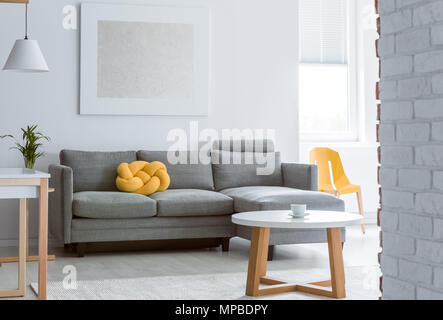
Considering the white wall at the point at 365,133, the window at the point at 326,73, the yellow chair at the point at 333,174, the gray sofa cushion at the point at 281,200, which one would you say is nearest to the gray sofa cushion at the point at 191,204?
the gray sofa cushion at the point at 281,200

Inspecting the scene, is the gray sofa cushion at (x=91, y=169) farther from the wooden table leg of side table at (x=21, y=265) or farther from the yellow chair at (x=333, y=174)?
the yellow chair at (x=333, y=174)

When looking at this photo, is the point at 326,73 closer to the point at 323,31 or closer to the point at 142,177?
the point at 323,31

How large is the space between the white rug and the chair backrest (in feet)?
6.29

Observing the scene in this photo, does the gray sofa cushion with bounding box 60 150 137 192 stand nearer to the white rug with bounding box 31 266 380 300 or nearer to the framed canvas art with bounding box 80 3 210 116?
the framed canvas art with bounding box 80 3 210 116

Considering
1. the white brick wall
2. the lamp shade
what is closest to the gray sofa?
the lamp shade

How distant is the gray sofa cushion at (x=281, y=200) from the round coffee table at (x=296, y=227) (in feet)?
3.52

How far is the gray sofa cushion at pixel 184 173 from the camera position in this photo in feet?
18.2

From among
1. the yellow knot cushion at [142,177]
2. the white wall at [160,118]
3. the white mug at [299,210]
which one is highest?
the white wall at [160,118]

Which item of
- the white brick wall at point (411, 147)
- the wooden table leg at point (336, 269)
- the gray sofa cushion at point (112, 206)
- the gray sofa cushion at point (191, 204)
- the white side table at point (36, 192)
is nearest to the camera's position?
the white brick wall at point (411, 147)

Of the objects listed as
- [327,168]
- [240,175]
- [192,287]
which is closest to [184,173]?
[240,175]

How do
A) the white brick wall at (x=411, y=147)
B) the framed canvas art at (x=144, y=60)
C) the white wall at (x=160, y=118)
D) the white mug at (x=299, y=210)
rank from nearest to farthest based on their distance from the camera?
the white brick wall at (x=411, y=147), the white mug at (x=299, y=210), the white wall at (x=160, y=118), the framed canvas art at (x=144, y=60)

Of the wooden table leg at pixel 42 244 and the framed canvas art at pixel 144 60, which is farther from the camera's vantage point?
the framed canvas art at pixel 144 60

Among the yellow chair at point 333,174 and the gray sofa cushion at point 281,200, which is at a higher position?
the yellow chair at point 333,174

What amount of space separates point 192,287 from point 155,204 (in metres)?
1.29
